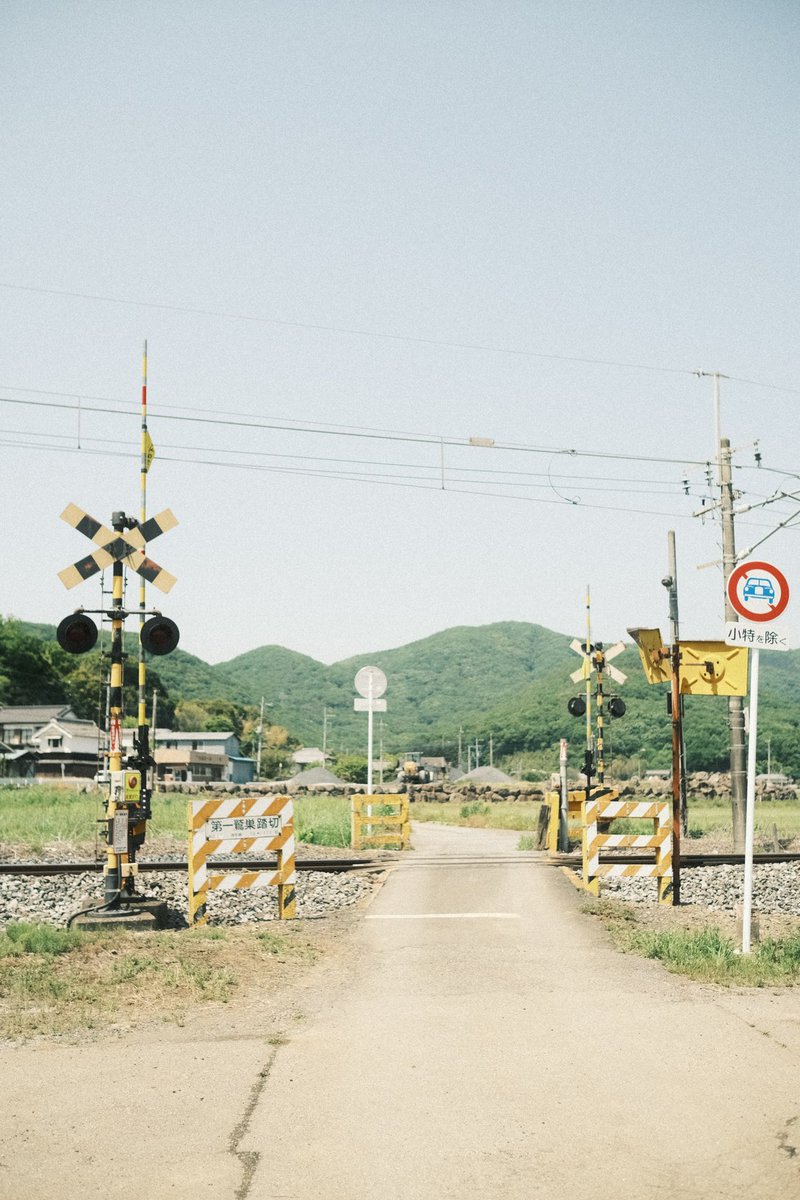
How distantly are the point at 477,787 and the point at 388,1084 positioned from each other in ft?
173

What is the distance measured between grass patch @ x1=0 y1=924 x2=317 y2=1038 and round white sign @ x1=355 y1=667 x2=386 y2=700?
11964 mm

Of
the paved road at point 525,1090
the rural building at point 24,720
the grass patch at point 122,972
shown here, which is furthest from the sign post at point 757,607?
the rural building at point 24,720

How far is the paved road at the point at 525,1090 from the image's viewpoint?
14.4ft

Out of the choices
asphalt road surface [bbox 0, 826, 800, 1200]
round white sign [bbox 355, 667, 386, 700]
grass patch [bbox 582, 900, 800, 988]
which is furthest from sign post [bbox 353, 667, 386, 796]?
asphalt road surface [bbox 0, 826, 800, 1200]

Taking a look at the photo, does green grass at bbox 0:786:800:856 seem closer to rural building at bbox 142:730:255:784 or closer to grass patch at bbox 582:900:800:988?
grass patch at bbox 582:900:800:988

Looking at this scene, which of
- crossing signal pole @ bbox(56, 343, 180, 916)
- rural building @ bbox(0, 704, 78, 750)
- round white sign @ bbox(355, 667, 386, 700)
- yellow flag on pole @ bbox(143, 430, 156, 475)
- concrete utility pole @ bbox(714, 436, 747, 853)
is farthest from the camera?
rural building @ bbox(0, 704, 78, 750)

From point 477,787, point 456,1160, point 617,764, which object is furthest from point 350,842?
point 617,764

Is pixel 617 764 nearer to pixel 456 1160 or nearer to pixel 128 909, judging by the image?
pixel 128 909

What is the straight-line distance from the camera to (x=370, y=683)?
23000mm

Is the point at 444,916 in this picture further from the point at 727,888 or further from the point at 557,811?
the point at 557,811

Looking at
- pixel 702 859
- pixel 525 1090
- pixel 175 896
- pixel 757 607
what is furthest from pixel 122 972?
pixel 702 859

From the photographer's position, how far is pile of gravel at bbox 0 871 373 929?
12688 millimetres

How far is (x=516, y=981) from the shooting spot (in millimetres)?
8461

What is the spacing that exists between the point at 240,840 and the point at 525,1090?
663 cm
